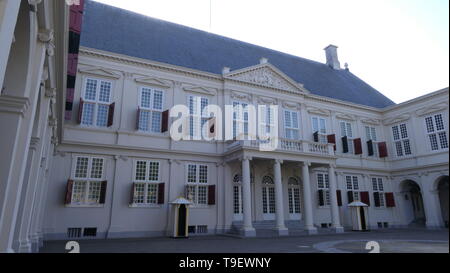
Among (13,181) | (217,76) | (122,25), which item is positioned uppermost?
(122,25)

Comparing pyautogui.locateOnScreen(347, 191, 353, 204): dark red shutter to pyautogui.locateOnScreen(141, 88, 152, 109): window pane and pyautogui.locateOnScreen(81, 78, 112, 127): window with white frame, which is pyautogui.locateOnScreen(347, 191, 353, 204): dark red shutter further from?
pyautogui.locateOnScreen(81, 78, 112, 127): window with white frame

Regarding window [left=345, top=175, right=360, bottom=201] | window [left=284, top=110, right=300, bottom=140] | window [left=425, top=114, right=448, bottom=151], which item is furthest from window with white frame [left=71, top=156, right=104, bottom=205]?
window [left=425, top=114, right=448, bottom=151]

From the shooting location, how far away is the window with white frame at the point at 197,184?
16.4 meters

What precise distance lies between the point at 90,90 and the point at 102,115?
1.41 metres

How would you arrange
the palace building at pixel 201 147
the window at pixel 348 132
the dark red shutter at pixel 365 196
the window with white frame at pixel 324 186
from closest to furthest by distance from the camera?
1. the palace building at pixel 201 147
2. the window with white frame at pixel 324 186
3. the dark red shutter at pixel 365 196
4. the window at pixel 348 132

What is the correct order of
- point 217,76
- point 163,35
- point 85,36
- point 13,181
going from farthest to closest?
point 163,35 < point 217,76 < point 85,36 < point 13,181

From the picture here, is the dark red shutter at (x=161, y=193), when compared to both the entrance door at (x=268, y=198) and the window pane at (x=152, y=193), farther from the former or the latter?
the entrance door at (x=268, y=198)

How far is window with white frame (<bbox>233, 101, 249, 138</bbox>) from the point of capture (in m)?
18.1

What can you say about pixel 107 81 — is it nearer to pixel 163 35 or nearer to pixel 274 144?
pixel 163 35

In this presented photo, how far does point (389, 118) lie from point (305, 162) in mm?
11183

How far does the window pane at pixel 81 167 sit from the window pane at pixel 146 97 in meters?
4.12

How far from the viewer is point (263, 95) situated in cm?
1958

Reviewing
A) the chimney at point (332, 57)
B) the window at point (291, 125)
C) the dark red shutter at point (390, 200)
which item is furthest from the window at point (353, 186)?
the chimney at point (332, 57)

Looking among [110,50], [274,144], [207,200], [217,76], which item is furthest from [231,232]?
[110,50]
